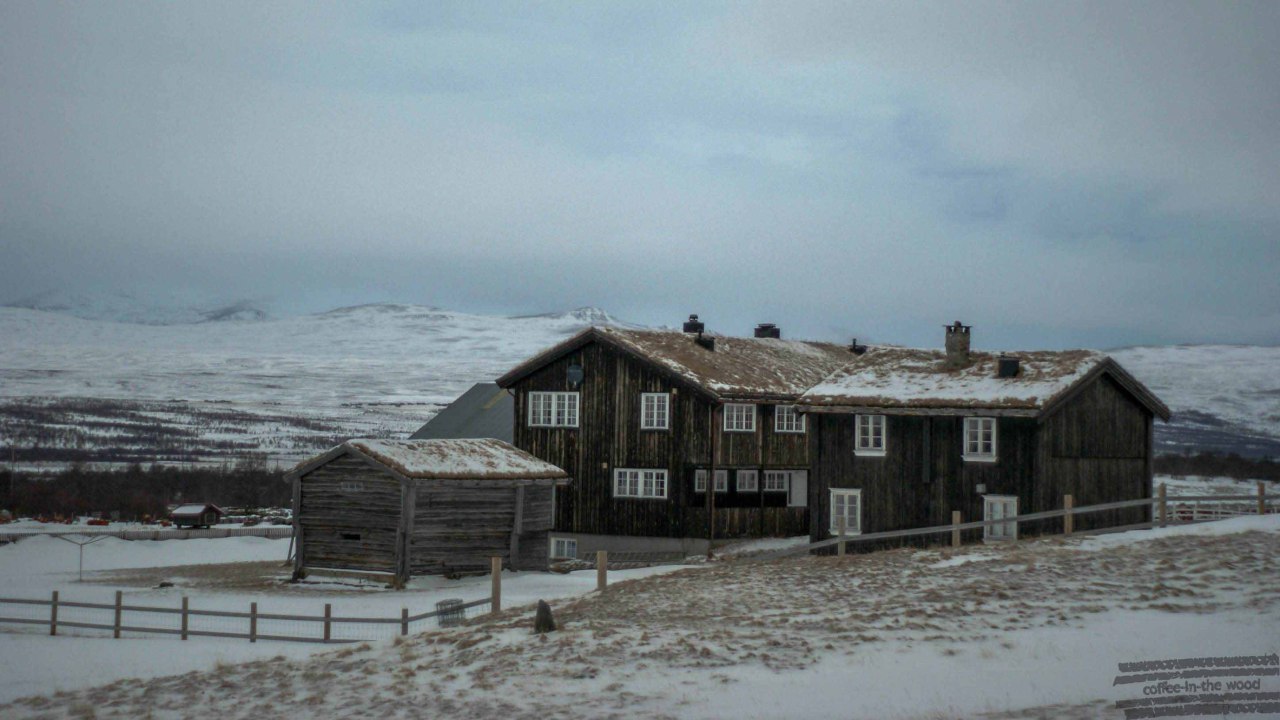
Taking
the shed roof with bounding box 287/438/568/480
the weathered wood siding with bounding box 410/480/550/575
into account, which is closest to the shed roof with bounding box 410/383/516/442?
the shed roof with bounding box 287/438/568/480

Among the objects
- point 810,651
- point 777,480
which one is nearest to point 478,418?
point 777,480

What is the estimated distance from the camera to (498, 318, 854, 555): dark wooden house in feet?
150

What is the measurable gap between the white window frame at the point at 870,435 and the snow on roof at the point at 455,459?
10.4 meters

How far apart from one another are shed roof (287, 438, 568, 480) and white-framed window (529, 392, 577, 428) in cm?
395

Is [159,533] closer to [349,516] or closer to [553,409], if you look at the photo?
[553,409]

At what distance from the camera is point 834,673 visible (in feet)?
65.9

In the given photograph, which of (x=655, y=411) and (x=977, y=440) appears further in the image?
(x=655, y=411)

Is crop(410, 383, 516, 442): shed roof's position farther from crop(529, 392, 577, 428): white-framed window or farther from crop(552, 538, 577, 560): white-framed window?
crop(552, 538, 577, 560): white-framed window

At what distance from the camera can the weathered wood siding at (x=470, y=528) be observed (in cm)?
3919

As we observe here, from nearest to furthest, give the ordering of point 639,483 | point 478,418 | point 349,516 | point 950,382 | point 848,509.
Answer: point 349,516 → point 950,382 → point 848,509 → point 639,483 → point 478,418

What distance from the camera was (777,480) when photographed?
4866 cm

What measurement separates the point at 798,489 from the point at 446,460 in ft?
51.0

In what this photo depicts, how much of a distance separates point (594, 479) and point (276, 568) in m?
12.7

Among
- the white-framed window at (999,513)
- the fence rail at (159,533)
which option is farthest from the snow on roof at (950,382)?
the fence rail at (159,533)
